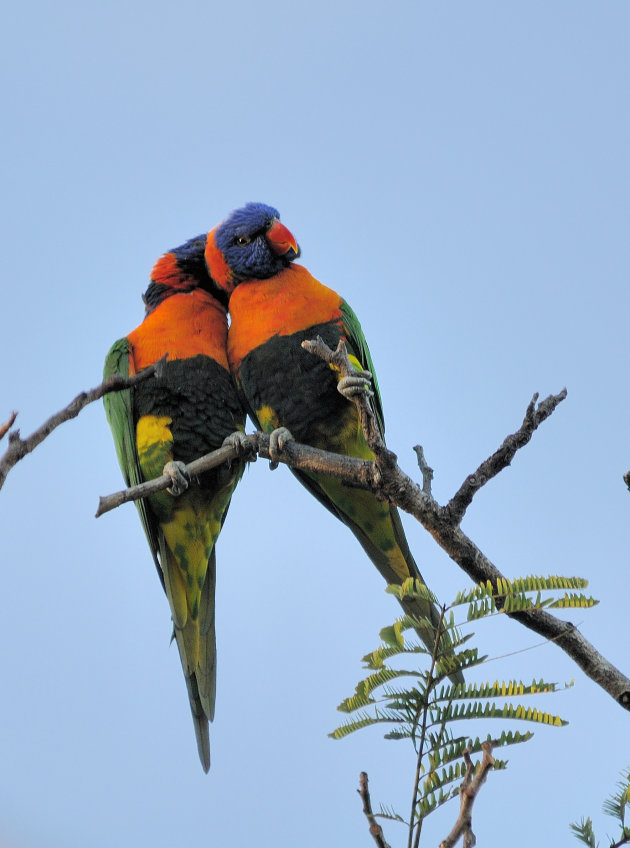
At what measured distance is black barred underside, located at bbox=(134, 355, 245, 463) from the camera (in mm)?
4555

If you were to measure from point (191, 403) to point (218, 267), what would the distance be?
93 centimetres

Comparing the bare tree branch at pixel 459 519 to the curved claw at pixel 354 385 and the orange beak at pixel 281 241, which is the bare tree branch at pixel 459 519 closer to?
the curved claw at pixel 354 385

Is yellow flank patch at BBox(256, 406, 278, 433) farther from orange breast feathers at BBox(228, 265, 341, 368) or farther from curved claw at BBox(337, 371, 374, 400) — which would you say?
curved claw at BBox(337, 371, 374, 400)

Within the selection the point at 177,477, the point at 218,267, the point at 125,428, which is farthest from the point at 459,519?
the point at 218,267

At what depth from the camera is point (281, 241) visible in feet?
16.0

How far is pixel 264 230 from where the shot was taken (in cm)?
498

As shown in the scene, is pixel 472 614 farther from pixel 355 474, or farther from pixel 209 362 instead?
pixel 209 362

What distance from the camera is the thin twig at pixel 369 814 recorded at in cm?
184

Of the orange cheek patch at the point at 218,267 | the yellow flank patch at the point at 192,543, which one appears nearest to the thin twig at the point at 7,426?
the yellow flank patch at the point at 192,543

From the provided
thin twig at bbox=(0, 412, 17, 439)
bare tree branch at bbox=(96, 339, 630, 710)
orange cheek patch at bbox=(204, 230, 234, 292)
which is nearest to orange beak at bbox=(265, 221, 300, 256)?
orange cheek patch at bbox=(204, 230, 234, 292)

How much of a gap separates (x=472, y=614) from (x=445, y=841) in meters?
0.96

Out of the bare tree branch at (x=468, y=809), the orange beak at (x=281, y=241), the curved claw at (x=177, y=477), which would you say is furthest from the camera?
the orange beak at (x=281, y=241)

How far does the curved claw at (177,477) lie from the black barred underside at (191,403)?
22 cm

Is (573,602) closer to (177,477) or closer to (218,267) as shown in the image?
(177,477)
